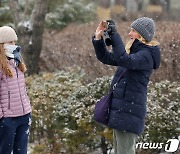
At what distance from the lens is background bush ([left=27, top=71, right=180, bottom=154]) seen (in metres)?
5.66

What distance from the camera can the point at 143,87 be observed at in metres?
4.31

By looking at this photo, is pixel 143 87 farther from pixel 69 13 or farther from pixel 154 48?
pixel 69 13

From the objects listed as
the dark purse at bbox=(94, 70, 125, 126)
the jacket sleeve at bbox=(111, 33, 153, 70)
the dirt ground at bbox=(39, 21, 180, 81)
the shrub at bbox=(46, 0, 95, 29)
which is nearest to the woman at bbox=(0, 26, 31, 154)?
the dark purse at bbox=(94, 70, 125, 126)

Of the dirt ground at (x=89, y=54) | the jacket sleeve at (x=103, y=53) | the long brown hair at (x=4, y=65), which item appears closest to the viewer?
the jacket sleeve at (x=103, y=53)

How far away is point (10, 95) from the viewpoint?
472 centimetres

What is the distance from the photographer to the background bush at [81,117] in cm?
566

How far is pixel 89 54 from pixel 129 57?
4.30m

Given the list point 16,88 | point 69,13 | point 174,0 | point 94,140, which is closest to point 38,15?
point 94,140

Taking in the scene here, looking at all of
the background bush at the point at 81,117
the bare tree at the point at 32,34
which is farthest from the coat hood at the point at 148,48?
the bare tree at the point at 32,34

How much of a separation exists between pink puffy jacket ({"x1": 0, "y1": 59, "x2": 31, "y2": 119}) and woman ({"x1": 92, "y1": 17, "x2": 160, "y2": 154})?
966mm

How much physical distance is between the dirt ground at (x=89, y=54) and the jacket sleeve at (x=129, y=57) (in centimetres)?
284

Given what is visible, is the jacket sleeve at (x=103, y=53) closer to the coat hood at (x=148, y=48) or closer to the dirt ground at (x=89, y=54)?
the coat hood at (x=148, y=48)

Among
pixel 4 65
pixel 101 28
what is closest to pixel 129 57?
pixel 101 28

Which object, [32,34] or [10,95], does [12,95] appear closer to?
[10,95]
